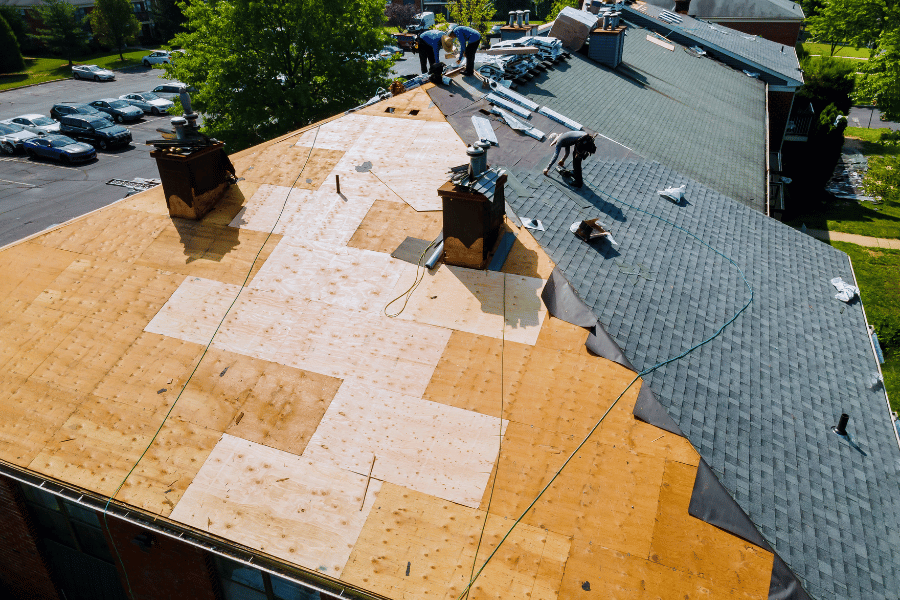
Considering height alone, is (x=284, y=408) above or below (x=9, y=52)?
above

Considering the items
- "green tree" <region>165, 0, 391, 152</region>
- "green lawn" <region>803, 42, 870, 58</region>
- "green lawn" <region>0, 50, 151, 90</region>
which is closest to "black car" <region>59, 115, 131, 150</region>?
"green tree" <region>165, 0, 391, 152</region>

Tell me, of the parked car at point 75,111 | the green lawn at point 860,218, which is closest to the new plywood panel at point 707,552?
the green lawn at point 860,218

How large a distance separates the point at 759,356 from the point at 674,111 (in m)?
15.5

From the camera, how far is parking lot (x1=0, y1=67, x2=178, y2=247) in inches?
1323

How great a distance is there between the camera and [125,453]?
9797mm

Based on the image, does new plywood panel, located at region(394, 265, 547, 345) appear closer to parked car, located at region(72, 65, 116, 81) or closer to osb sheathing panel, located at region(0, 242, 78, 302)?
osb sheathing panel, located at region(0, 242, 78, 302)

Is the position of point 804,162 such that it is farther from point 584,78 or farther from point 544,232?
point 544,232

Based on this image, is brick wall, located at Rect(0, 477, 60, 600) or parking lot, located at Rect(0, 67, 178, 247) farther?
parking lot, located at Rect(0, 67, 178, 247)

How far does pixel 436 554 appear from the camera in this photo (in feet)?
26.8

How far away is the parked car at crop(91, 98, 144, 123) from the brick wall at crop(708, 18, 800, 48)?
47.4 meters

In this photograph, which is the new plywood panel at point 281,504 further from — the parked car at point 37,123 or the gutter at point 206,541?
the parked car at point 37,123

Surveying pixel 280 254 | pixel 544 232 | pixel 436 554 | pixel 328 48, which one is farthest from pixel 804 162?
pixel 436 554

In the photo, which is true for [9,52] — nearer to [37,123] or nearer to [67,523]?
[37,123]

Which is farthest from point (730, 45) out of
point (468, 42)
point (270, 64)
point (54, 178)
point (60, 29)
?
point (60, 29)
